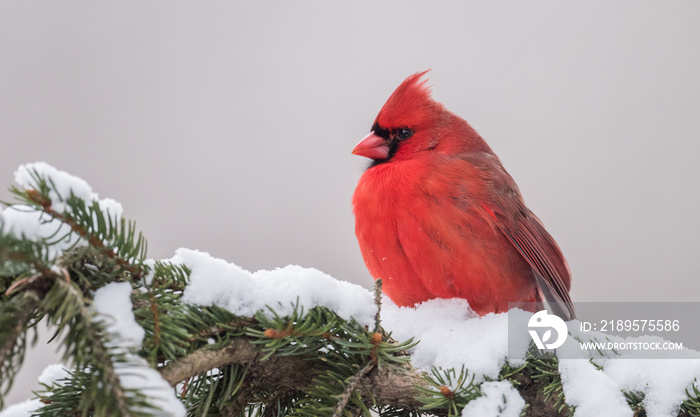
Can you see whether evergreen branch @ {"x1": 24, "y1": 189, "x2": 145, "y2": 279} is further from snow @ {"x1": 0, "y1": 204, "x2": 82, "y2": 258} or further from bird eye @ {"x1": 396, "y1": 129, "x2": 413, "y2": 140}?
bird eye @ {"x1": 396, "y1": 129, "x2": 413, "y2": 140}

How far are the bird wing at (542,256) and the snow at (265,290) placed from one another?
77cm

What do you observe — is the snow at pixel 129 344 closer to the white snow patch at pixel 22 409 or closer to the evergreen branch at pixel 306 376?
the evergreen branch at pixel 306 376

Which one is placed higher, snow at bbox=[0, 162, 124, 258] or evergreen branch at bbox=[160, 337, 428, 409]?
snow at bbox=[0, 162, 124, 258]

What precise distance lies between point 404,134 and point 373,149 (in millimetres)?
110

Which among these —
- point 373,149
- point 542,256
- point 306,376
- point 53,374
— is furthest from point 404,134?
point 53,374

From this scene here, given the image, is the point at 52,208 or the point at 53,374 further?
the point at 53,374

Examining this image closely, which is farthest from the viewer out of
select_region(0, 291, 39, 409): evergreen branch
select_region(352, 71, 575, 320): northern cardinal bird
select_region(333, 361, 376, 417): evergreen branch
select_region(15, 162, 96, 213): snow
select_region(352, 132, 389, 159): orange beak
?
select_region(352, 132, 389, 159): orange beak

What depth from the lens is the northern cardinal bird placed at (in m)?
1.49

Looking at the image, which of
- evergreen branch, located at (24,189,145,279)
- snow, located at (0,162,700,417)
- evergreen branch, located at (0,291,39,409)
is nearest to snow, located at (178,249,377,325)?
snow, located at (0,162,700,417)

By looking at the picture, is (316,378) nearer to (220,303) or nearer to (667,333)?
(220,303)

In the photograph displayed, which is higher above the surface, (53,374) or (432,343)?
(432,343)

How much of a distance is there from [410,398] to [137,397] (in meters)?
0.54

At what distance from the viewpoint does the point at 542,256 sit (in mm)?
1682

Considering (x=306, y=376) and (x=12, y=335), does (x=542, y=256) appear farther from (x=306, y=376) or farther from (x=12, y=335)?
(x=12, y=335)
